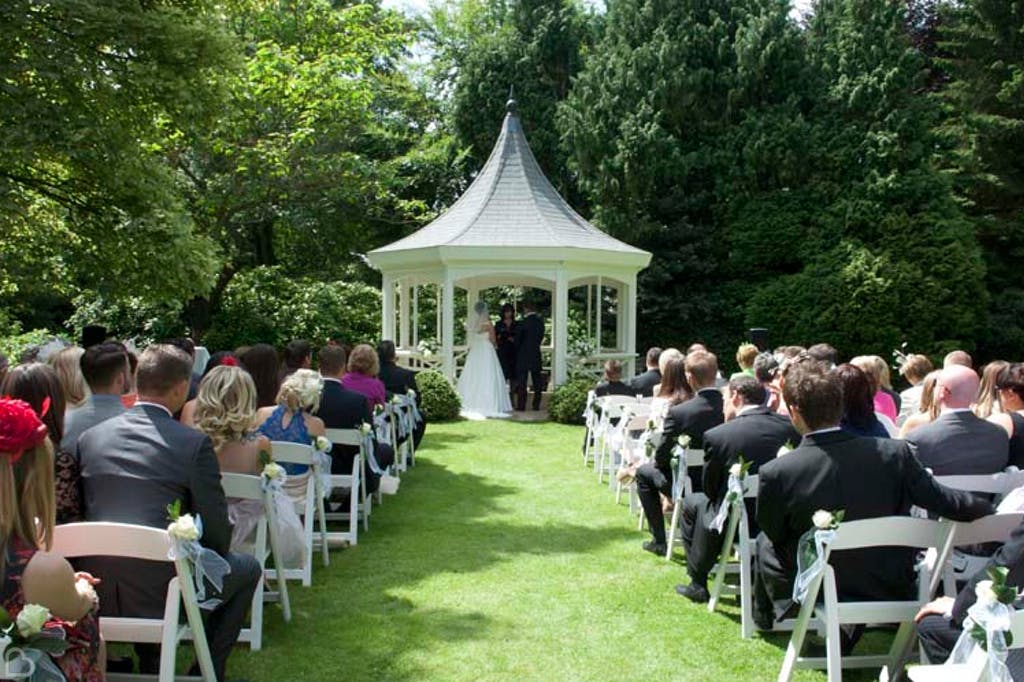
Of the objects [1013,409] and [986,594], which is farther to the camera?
[1013,409]

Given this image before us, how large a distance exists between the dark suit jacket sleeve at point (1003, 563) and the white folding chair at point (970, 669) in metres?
0.31

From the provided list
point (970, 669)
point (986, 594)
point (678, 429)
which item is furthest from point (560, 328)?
point (986, 594)

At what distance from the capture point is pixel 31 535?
285 cm

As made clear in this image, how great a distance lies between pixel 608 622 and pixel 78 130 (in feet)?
25.9

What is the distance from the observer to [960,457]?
5.01 m

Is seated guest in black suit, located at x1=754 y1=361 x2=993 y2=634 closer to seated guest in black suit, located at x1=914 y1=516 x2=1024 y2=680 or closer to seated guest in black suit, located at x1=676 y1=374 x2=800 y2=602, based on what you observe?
seated guest in black suit, located at x1=914 y1=516 x2=1024 y2=680

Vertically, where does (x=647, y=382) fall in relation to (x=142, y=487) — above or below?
below

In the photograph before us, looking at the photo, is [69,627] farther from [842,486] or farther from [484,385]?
[484,385]

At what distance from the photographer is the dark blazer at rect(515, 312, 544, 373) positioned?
16.8 meters

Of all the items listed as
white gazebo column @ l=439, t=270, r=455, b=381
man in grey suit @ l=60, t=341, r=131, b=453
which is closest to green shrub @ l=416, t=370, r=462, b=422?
white gazebo column @ l=439, t=270, r=455, b=381

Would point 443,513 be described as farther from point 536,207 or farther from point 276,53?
A: point 276,53

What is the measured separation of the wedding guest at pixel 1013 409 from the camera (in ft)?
17.4

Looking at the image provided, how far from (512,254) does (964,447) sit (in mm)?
11914

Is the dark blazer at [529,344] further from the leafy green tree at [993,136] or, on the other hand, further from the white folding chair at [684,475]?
the leafy green tree at [993,136]
